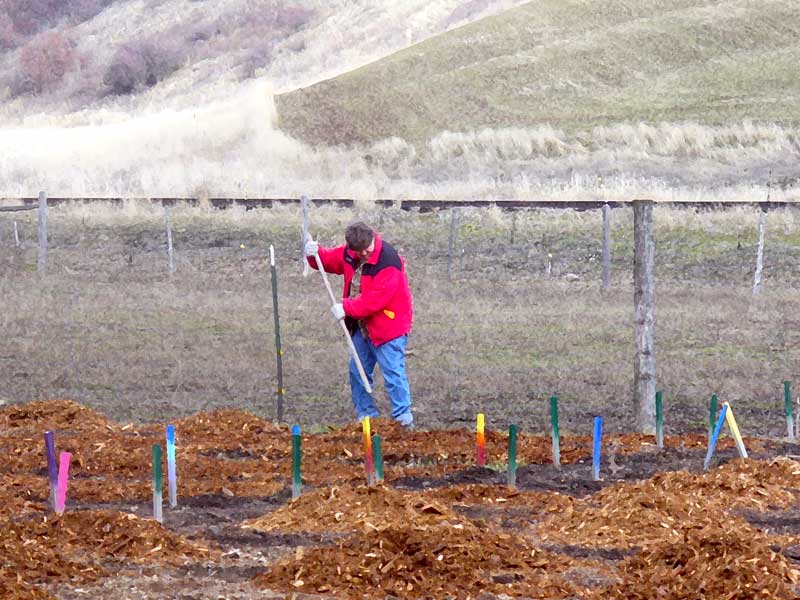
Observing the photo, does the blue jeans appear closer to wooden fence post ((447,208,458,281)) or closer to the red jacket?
the red jacket

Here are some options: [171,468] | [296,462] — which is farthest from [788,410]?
[171,468]

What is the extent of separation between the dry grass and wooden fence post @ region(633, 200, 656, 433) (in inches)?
29.9

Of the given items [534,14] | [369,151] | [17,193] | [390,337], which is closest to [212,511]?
[390,337]

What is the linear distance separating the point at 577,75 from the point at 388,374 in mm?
36507

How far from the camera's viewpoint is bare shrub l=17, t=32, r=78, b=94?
66.8 metres

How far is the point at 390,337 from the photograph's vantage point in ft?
35.3

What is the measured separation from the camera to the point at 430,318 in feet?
59.5

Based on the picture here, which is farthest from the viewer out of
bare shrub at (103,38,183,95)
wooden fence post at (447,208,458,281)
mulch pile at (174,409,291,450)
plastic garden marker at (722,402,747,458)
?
bare shrub at (103,38,183,95)

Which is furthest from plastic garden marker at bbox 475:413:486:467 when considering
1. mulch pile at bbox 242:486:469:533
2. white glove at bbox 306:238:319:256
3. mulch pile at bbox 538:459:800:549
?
white glove at bbox 306:238:319:256

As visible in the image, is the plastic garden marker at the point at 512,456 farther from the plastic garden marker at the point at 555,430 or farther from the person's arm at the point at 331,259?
the person's arm at the point at 331,259

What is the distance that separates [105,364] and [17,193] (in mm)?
18061

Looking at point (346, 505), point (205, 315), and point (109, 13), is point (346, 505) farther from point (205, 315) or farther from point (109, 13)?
point (109, 13)

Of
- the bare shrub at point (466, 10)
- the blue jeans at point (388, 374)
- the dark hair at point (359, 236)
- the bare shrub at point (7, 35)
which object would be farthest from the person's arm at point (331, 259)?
the bare shrub at point (7, 35)

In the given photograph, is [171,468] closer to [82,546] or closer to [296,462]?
[296,462]
